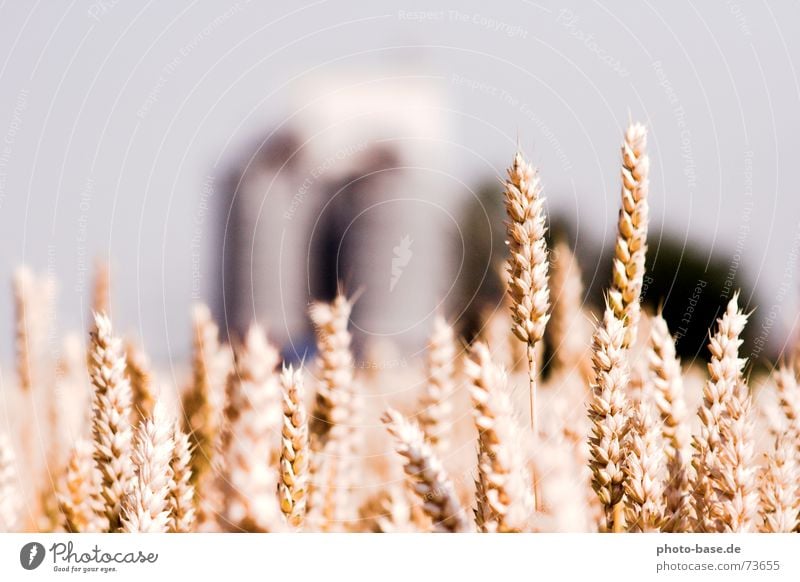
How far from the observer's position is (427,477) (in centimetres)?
76

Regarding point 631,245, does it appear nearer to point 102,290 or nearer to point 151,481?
point 151,481

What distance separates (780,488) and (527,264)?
17.2 inches

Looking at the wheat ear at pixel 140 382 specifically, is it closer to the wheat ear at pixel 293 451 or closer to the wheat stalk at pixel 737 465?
the wheat ear at pixel 293 451

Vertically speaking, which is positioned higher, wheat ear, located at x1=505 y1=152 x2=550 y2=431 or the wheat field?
wheat ear, located at x1=505 y1=152 x2=550 y2=431

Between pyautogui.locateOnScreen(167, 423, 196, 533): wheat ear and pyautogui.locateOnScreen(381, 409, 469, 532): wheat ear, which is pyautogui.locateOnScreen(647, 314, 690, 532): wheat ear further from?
pyautogui.locateOnScreen(167, 423, 196, 533): wheat ear

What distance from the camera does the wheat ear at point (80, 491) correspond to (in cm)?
93

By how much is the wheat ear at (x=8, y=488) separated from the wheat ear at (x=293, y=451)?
43 cm

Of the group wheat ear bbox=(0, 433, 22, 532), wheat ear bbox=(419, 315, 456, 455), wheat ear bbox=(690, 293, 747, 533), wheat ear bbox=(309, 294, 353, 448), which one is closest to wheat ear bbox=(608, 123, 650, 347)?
wheat ear bbox=(690, 293, 747, 533)

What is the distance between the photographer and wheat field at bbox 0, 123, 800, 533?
0.78 metres

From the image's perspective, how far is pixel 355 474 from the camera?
Result: 3.11 feet

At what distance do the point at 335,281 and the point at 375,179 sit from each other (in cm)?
18

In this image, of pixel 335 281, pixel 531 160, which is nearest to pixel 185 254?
pixel 335 281

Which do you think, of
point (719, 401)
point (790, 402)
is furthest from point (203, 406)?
point (790, 402)
